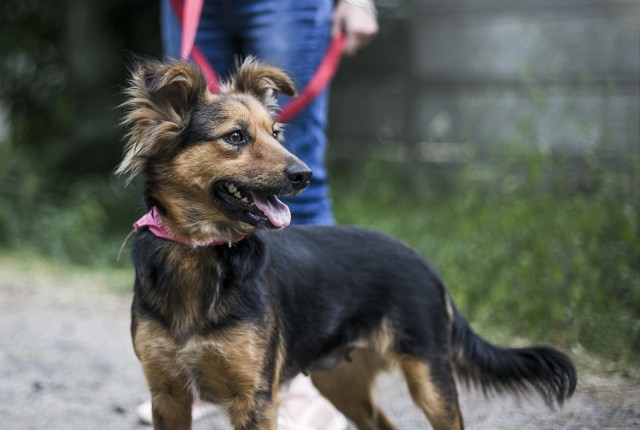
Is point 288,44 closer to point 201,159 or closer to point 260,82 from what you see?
point 260,82

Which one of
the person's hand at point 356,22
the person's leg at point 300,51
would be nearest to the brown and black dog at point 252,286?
the person's leg at point 300,51

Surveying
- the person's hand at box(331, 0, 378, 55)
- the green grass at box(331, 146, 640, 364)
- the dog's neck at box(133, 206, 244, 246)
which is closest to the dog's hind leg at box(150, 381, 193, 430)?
the dog's neck at box(133, 206, 244, 246)

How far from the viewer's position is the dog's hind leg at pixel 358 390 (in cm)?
371

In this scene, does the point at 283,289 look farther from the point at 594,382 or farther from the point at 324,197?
the point at 594,382

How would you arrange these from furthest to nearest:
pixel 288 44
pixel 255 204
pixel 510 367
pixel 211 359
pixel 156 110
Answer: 1. pixel 288 44
2. pixel 510 367
3. pixel 156 110
4. pixel 255 204
5. pixel 211 359

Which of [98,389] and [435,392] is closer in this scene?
[435,392]

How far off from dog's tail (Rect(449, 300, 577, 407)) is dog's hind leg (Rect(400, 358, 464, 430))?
0.22 meters

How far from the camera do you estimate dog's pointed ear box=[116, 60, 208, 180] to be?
308 cm

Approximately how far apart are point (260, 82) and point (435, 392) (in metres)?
1.50

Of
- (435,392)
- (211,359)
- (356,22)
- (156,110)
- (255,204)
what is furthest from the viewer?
(356,22)

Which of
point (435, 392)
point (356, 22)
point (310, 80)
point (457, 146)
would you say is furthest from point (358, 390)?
point (457, 146)

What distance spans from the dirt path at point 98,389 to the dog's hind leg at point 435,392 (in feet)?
1.58

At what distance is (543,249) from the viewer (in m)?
5.38

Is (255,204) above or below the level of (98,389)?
above
